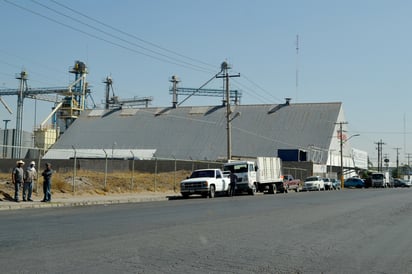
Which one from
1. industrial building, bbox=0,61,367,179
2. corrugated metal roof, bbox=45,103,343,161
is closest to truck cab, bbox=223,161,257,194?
industrial building, bbox=0,61,367,179

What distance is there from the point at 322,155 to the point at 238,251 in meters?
69.8

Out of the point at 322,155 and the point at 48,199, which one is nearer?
the point at 48,199

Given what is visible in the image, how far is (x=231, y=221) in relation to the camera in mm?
15977

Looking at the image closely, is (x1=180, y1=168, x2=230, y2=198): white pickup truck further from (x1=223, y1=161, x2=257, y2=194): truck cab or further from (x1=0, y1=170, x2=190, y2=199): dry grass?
(x1=0, y1=170, x2=190, y2=199): dry grass

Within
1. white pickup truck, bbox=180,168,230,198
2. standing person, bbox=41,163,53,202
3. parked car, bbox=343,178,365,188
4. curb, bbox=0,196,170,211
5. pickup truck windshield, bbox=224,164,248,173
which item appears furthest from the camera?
parked car, bbox=343,178,365,188

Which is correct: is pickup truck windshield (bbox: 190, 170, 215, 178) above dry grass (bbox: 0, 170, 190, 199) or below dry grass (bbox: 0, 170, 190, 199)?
above

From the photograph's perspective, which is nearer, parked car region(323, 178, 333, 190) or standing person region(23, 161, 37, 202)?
standing person region(23, 161, 37, 202)

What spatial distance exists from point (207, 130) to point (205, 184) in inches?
2074

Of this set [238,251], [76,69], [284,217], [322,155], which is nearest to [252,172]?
[284,217]

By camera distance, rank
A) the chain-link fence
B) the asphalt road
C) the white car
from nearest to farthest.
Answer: the asphalt road < the chain-link fence < the white car

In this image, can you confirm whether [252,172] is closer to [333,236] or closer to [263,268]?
[333,236]

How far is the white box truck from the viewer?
3772 cm

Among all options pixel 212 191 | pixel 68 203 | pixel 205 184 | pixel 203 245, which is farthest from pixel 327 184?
pixel 203 245

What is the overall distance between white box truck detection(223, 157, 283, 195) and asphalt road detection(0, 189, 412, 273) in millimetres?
20691
